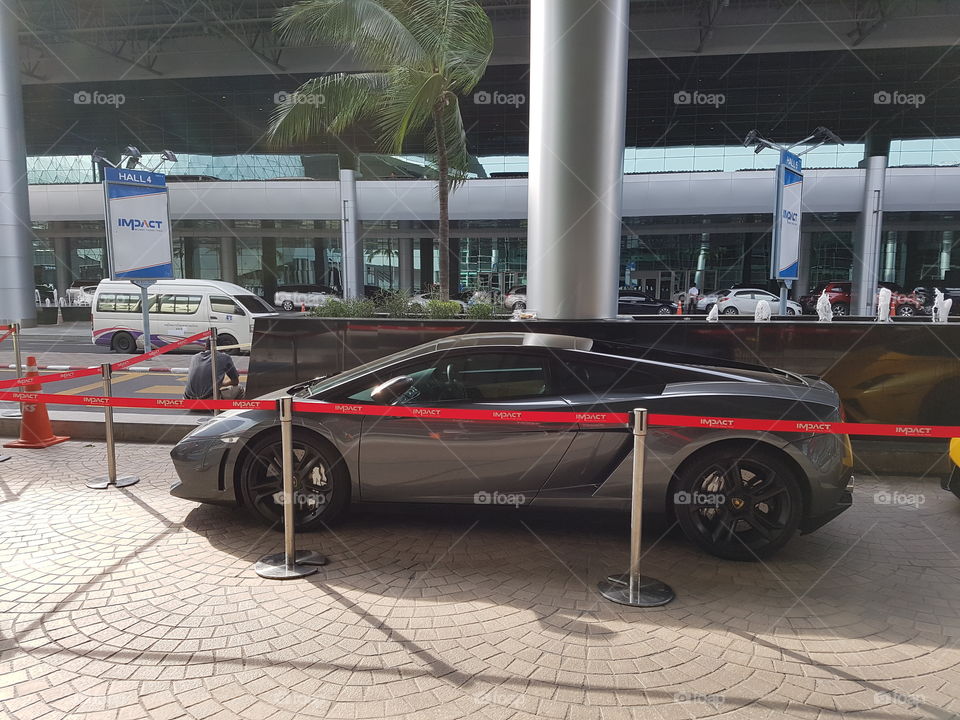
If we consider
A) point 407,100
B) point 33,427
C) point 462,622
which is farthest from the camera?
point 407,100

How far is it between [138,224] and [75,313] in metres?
23.0

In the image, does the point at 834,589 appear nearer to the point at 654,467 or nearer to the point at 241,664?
the point at 654,467

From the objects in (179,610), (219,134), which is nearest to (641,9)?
(219,134)

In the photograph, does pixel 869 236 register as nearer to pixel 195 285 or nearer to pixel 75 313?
pixel 195 285

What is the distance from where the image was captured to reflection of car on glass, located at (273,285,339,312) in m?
30.6

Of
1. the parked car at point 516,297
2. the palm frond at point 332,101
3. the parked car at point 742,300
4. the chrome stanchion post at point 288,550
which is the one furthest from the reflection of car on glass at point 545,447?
the parked car at point 742,300

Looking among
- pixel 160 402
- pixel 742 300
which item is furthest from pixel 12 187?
pixel 742 300

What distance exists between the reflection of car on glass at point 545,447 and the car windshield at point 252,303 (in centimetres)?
1207

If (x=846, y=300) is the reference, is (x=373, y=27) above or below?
above

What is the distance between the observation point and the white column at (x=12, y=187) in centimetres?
2242

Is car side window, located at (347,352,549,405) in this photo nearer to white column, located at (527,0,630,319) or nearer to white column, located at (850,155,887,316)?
white column, located at (527,0,630,319)

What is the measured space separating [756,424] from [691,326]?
3.60m

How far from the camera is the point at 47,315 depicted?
27219mm

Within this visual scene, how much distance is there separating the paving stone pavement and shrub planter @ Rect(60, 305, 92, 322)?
88.9 ft
